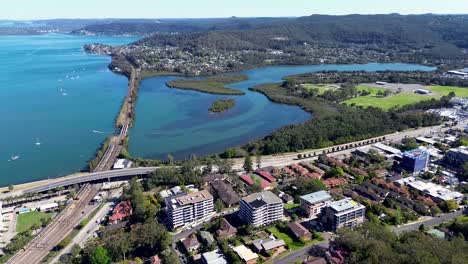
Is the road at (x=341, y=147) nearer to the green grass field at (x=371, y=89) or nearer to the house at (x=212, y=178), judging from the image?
the house at (x=212, y=178)

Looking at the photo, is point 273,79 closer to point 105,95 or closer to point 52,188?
point 105,95

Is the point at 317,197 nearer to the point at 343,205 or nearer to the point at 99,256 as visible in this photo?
the point at 343,205

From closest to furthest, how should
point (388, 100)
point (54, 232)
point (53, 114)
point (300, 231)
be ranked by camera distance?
point (300, 231)
point (54, 232)
point (53, 114)
point (388, 100)

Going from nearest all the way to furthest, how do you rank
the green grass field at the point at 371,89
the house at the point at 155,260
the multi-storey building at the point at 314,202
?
the house at the point at 155,260 < the multi-storey building at the point at 314,202 < the green grass field at the point at 371,89

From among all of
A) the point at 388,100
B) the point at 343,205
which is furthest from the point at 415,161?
the point at 388,100

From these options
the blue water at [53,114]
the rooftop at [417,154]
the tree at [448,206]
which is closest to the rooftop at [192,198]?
the blue water at [53,114]
